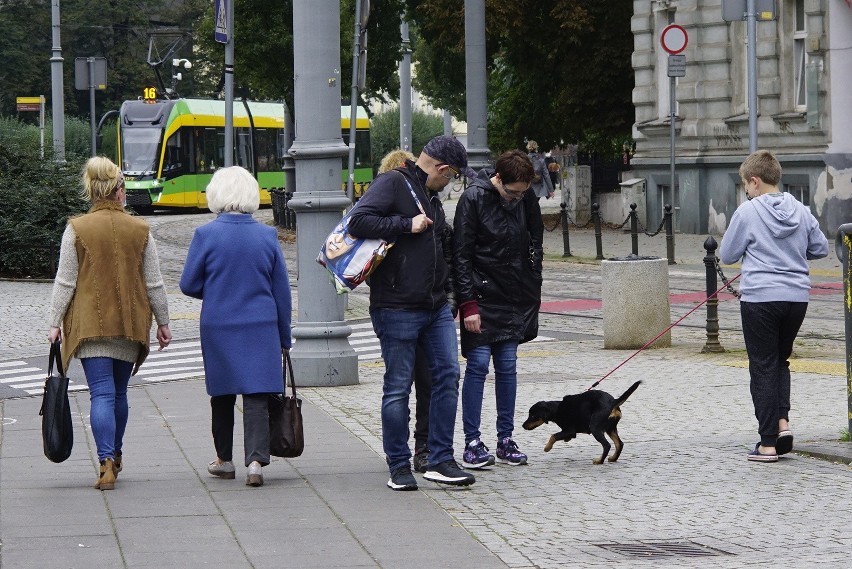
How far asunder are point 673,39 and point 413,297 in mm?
17814

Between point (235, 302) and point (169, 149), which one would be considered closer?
point (235, 302)

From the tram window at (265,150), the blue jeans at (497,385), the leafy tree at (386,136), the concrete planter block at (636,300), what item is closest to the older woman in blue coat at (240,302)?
the blue jeans at (497,385)

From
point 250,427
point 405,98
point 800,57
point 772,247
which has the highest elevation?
point 405,98

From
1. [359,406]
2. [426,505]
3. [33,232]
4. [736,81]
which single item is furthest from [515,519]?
[736,81]

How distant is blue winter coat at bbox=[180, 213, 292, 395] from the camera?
308 inches

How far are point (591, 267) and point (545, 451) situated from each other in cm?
1551

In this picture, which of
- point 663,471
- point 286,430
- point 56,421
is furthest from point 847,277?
point 56,421

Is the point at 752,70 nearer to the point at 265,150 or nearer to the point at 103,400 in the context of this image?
the point at 103,400

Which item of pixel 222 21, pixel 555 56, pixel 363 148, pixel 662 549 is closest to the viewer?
pixel 662 549

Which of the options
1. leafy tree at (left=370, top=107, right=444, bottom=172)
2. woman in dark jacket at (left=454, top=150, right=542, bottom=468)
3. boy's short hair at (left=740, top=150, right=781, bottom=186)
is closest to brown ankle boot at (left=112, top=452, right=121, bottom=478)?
woman in dark jacket at (left=454, top=150, right=542, bottom=468)

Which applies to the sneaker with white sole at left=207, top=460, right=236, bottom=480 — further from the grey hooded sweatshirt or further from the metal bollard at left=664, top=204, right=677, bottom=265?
the metal bollard at left=664, top=204, right=677, bottom=265

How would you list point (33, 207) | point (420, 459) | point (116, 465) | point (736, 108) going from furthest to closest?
point (736, 108) → point (33, 207) → point (420, 459) → point (116, 465)

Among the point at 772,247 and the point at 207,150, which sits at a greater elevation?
the point at 207,150

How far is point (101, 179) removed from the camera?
7926mm
